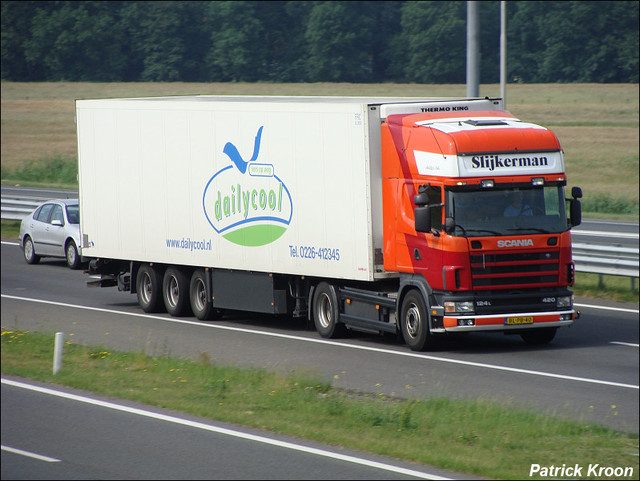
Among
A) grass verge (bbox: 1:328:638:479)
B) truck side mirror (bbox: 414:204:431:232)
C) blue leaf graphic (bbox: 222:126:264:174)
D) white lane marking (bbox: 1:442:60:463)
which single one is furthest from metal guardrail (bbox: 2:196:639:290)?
white lane marking (bbox: 1:442:60:463)

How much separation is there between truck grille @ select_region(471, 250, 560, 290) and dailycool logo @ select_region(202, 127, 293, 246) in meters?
3.59

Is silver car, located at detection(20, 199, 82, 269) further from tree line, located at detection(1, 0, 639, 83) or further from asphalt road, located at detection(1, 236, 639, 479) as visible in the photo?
tree line, located at detection(1, 0, 639, 83)

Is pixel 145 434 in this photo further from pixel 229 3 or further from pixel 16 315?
pixel 229 3

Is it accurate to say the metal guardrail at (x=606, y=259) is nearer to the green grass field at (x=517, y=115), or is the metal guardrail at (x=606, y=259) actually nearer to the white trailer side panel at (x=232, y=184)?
the white trailer side panel at (x=232, y=184)

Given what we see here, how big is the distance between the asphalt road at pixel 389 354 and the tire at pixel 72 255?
3.49 metres

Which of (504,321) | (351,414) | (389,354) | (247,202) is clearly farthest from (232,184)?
(351,414)

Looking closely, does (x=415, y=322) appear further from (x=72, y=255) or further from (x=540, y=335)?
(x=72, y=255)

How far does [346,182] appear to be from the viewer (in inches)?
720

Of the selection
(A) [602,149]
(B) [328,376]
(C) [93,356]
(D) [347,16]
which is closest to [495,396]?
(B) [328,376]

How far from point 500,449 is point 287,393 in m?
3.37

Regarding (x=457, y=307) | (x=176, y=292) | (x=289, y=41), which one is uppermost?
(x=289, y=41)

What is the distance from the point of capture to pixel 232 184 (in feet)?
67.0

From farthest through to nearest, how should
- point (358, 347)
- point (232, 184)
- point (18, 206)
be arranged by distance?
1. point (18, 206)
2. point (232, 184)
3. point (358, 347)

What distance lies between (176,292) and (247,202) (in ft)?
8.96
